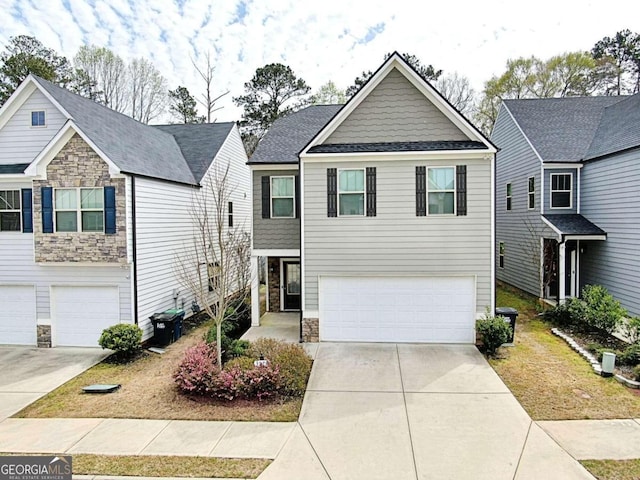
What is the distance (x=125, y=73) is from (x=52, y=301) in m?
23.1

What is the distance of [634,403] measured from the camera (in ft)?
25.6

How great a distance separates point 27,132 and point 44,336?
6295mm

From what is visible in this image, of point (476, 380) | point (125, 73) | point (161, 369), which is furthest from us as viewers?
point (125, 73)

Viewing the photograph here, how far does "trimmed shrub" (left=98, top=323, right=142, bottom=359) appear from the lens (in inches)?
418

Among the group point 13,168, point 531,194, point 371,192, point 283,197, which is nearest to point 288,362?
point 371,192

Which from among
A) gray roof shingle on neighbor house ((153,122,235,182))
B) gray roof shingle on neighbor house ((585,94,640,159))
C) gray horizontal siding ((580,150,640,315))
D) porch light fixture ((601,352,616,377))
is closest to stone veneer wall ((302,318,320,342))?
porch light fixture ((601,352,616,377))

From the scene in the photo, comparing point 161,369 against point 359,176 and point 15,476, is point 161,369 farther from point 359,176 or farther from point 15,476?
point 359,176

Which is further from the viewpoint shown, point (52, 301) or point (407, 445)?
point (52, 301)

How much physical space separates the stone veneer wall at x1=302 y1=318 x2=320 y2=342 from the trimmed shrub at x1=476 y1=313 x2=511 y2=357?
4638mm

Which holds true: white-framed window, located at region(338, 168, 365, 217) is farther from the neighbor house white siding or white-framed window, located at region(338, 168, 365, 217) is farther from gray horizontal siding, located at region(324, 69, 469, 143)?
the neighbor house white siding

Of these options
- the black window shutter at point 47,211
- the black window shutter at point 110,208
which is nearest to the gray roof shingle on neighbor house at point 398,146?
the black window shutter at point 110,208

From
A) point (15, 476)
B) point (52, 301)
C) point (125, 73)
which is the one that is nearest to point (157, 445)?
point (15, 476)

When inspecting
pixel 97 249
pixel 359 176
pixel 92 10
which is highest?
pixel 92 10

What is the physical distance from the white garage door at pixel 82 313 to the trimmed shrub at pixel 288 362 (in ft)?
16.3
